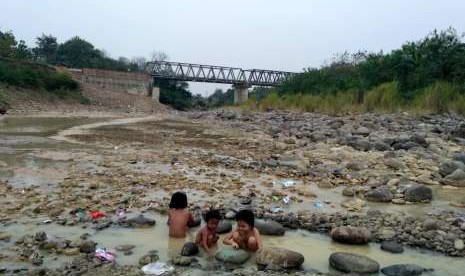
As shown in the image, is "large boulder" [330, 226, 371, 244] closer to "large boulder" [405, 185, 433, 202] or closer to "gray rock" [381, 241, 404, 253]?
"gray rock" [381, 241, 404, 253]

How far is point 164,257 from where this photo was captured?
4.55 meters

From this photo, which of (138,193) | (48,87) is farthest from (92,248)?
(48,87)

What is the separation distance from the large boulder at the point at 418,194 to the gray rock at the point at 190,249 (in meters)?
3.41

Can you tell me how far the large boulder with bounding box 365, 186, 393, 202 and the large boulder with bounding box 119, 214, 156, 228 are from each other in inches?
120

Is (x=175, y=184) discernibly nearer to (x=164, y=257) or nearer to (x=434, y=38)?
(x=164, y=257)

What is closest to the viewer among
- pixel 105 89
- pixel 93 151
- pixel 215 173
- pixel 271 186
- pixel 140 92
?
pixel 271 186

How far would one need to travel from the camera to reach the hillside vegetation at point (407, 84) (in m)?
19.2

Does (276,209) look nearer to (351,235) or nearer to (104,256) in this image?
(351,235)

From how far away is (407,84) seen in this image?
22625 mm

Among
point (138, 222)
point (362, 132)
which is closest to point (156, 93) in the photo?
point (362, 132)

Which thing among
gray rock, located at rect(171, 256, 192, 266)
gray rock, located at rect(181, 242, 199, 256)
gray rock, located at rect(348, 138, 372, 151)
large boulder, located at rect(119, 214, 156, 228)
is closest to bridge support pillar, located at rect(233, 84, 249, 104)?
gray rock, located at rect(348, 138, 372, 151)

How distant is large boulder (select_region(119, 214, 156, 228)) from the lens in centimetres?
548

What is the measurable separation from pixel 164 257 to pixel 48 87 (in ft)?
126

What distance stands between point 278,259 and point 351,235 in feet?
3.40
